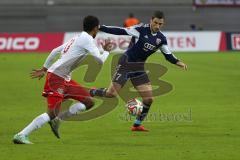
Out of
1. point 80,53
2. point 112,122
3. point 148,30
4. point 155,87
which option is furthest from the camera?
point 155,87

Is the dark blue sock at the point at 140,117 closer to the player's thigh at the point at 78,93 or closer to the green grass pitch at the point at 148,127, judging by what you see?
the green grass pitch at the point at 148,127

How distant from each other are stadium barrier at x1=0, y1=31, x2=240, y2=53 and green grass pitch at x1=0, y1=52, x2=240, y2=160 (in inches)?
450

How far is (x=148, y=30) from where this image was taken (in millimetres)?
15289

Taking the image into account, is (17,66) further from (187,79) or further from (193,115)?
(193,115)

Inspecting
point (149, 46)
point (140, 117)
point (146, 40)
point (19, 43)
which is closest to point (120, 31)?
point (146, 40)

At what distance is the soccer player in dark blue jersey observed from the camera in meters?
15.2

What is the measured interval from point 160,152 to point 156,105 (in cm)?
830

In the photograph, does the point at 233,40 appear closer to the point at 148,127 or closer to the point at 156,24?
the point at 148,127

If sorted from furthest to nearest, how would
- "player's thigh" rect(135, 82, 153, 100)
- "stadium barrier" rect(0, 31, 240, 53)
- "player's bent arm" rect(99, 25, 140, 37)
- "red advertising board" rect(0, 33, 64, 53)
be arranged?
"red advertising board" rect(0, 33, 64, 53)
"stadium barrier" rect(0, 31, 240, 53)
"player's thigh" rect(135, 82, 153, 100)
"player's bent arm" rect(99, 25, 140, 37)

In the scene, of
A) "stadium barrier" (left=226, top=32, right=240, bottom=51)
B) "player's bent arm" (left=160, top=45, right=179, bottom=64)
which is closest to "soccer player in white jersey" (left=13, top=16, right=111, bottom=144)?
"player's bent arm" (left=160, top=45, right=179, bottom=64)

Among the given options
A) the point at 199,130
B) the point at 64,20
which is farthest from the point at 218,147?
the point at 64,20

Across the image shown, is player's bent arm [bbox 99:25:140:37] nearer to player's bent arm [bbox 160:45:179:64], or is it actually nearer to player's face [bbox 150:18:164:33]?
player's face [bbox 150:18:164:33]

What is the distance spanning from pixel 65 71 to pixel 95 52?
2.99 feet

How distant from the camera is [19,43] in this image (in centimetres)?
4059
